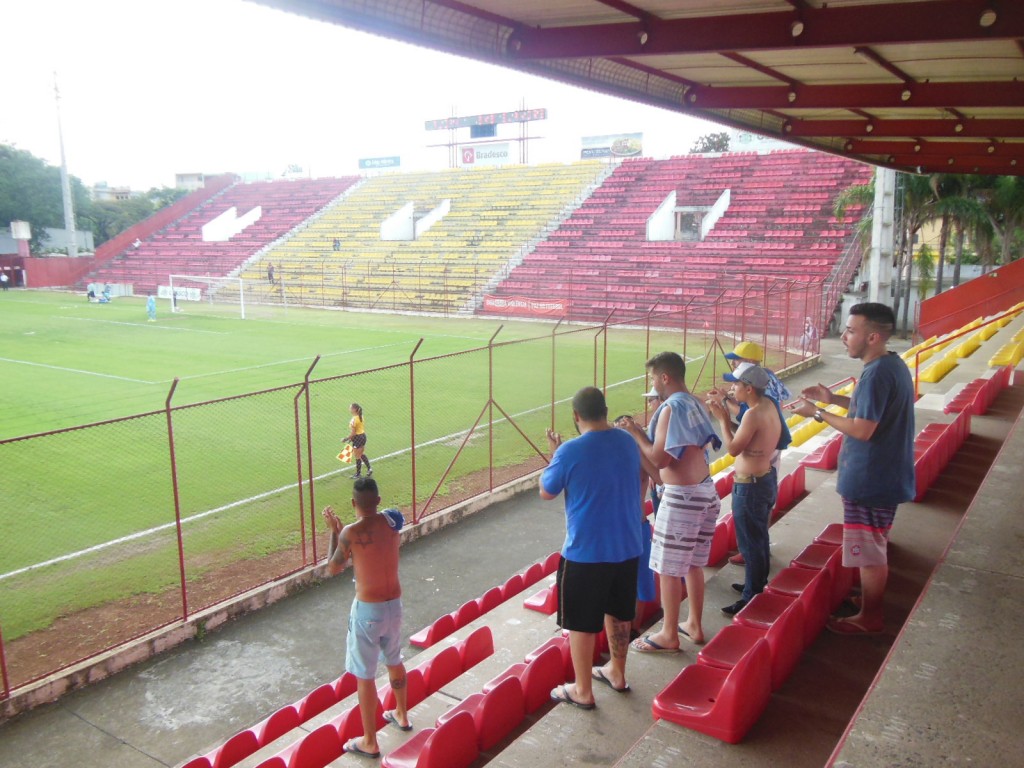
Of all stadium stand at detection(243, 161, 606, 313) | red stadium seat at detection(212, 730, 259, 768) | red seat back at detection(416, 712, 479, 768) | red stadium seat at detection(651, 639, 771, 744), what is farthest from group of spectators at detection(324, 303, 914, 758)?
stadium stand at detection(243, 161, 606, 313)

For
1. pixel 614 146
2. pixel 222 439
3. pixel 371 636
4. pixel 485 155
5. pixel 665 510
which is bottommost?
pixel 222 439

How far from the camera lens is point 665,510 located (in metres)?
4.66

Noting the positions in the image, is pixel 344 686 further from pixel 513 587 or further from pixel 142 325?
pixel 142 325

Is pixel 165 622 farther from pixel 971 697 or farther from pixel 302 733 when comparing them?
pixel 971 697

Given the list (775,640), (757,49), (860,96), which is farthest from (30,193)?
(775,640)

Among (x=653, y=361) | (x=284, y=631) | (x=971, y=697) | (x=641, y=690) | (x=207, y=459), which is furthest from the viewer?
(x=207, y=459)

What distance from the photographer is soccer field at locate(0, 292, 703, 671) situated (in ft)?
28.7

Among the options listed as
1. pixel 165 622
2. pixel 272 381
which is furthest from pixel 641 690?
pixel 272 381

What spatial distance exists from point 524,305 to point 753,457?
3200 cm

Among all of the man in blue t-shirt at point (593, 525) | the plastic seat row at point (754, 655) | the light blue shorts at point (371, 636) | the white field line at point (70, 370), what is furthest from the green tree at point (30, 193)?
the plastic seat row at point (754, 655)

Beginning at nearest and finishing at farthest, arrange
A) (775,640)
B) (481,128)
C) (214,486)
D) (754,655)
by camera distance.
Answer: (754,655) → (775,640) → (214,486) → (481,128)

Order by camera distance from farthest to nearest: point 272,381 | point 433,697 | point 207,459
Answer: point 272,381 < point 207,459 < point 433,697

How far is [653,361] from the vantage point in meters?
4.71

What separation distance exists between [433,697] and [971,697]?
3.20 meters
